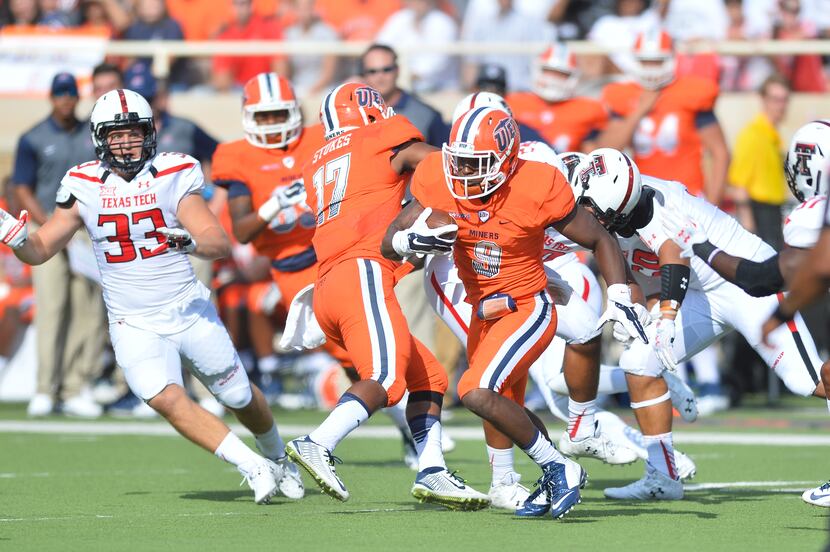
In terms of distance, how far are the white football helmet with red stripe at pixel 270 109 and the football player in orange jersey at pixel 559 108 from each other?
292 centimetres

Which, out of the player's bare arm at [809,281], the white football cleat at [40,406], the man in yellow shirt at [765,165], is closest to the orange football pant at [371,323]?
the player's bare arm at [809,281]

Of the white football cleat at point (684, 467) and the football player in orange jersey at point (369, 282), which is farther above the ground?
the football player in orange jersey at point (369, 282)

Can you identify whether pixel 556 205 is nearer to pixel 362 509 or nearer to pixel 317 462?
pixel 317 462

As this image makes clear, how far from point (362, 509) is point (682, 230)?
1.98 m

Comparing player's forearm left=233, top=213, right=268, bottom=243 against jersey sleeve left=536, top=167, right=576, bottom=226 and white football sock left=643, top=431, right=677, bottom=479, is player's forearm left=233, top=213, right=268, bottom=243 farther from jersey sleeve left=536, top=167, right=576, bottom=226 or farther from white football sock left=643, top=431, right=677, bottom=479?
white football sock left=643, top=431, right=677, bottom=479

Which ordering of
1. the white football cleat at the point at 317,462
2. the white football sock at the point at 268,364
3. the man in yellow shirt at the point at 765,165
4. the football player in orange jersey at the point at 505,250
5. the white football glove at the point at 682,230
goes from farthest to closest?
1. the white football sock at the point at 268,364
2. the man in yellow shirt at the point at 765,165
3. the white football glove at the point at 682,230
4. the football player in orange jersey at the point at 505,250
5. the white football cleat at the point at 317,462

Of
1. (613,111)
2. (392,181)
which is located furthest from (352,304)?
(613,111)

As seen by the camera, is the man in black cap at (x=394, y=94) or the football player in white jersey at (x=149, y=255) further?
the man in black cap at (x=394, y=94)

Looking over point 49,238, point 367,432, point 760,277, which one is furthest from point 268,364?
point 760,277

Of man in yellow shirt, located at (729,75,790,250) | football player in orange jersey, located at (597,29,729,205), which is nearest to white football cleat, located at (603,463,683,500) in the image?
football player in orange jersey, located at (597,29,729,205)

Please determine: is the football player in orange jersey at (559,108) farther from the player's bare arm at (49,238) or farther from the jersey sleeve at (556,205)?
the jersey sleeve at (556,205)

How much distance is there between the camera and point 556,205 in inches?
Answer: 257

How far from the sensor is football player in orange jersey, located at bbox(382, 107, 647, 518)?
21.2 feet

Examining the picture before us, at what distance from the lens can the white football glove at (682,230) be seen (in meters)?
6.96
